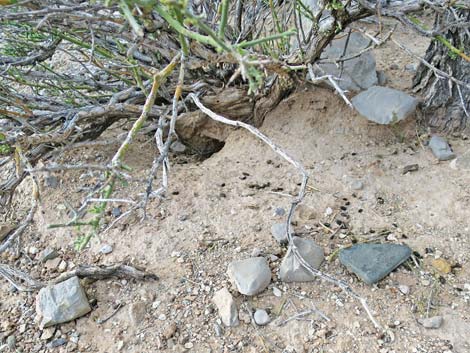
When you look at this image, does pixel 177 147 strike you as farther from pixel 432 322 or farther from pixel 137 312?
pixel 432 322

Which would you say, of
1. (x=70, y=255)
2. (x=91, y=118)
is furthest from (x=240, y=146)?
(x=70, y=255)

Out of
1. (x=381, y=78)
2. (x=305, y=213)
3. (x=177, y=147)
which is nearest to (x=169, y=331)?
(x=305, y=213)

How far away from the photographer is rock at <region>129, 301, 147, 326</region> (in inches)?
78.7

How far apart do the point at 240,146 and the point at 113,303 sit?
1.16 m

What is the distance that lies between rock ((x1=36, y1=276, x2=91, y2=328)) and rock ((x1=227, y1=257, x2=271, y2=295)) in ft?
2.02

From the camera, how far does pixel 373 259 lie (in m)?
2.10

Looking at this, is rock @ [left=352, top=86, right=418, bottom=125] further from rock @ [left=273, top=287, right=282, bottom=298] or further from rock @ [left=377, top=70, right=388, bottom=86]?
rock @ [left=273, top=287, right=282, bottom=298]

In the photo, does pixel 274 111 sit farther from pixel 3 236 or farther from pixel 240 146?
pixel 3 236

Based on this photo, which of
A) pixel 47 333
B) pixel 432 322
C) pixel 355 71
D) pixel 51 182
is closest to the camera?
pixel 432 322

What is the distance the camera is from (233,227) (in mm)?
2330

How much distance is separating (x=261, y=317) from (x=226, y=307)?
0.14 metres

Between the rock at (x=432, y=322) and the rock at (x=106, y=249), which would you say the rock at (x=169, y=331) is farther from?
the rock at (x=432, y=322)

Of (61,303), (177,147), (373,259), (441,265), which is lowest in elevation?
(441,265)

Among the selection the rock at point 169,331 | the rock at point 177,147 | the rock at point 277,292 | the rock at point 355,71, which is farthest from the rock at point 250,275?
the rock at point 355,71
